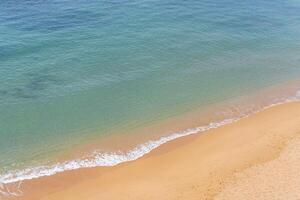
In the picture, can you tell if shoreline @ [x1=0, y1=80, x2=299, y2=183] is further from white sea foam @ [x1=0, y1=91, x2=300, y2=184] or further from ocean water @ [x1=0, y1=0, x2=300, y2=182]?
ocean water @ [x1=0, y1=0, x2=300, y2=182]

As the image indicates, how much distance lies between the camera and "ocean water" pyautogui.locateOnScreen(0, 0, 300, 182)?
31.2 metres

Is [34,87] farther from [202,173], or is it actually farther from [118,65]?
[202,173]

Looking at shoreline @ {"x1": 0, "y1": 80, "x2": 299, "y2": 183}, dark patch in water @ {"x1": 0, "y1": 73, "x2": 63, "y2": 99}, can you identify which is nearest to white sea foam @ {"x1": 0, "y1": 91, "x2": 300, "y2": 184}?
shoreline @ {"x1": 0, "y1": 80, "x2": 299, "y2": 183}

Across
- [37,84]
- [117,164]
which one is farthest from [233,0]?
[117,164]

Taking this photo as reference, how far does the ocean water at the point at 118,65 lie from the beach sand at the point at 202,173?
1151 millimetres

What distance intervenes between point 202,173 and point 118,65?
604 inches

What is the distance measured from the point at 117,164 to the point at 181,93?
9.77m

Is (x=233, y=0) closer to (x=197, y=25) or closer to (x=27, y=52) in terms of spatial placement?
(x=197, y=25)

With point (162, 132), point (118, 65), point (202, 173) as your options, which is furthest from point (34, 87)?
point (202, 173)

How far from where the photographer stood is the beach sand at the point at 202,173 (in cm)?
2511

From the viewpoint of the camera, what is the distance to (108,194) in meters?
25.8

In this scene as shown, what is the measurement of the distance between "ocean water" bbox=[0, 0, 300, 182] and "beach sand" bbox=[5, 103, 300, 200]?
3.78 feet

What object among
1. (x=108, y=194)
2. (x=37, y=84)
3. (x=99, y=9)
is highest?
(x=99, y=9)

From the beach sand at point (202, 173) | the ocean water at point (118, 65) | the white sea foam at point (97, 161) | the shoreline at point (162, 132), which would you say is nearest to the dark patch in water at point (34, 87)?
the ocean water at point (118, 65)
